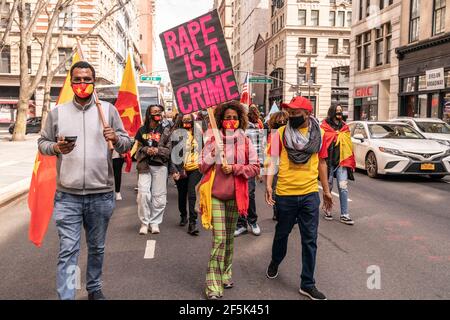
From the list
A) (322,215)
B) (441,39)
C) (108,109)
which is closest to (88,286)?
(108,109)

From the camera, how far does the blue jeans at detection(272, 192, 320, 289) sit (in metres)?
4.50

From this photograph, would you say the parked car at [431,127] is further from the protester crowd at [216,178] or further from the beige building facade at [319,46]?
the beige building facade at [319,46]

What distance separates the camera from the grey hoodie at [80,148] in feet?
12.9

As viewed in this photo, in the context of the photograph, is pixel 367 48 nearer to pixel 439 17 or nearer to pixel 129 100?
pixel 439 17

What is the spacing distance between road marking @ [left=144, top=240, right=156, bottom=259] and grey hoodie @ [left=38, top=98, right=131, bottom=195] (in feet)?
6.74

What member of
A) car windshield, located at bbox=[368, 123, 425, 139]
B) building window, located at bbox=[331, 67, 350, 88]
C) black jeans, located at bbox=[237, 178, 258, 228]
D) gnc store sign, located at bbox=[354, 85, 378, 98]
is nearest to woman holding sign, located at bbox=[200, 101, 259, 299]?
black jeans, located at bbox=[237, 178, 258, 228]

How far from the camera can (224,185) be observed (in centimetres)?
453

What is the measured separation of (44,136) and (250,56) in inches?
3597

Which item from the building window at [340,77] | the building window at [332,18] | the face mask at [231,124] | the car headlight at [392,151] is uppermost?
the building window at [332,18]

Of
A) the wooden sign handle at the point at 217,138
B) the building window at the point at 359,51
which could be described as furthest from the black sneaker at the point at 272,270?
the building window at the point at 359,51

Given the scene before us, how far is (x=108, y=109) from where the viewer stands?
4.13 meters

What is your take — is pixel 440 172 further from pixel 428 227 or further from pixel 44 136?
pixel 44 136

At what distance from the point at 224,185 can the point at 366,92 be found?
32.5m

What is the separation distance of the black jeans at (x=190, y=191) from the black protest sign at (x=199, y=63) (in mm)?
2373
